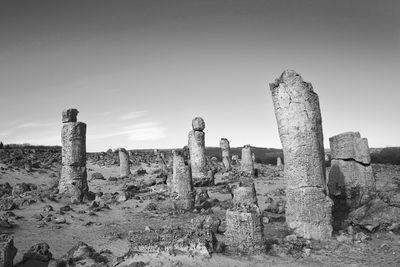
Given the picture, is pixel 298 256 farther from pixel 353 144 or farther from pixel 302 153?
pixel 353 144

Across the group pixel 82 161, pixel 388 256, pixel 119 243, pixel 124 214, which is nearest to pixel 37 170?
pixel 82 161

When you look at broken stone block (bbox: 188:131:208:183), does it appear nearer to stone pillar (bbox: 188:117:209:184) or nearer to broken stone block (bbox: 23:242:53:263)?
stone pillar (bbox: 188:117:209:184)

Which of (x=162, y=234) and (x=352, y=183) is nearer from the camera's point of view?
(x=162, y=234)

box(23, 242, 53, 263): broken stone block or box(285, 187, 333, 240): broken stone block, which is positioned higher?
box(285, 187, 333, 240): broken stone block

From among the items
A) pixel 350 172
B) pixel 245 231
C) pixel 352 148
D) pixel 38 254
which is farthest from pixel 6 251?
pixel 352 148

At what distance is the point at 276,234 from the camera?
9484mm

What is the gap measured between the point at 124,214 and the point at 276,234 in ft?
22.3

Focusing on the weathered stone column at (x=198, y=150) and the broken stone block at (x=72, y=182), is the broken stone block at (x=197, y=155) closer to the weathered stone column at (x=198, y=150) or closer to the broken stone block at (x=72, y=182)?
the weathered stone column at (x=198, y=150)

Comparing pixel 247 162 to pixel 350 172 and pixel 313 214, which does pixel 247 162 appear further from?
pixel 313 214

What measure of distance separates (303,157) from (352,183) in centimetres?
514

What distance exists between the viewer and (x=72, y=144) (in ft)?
53.5

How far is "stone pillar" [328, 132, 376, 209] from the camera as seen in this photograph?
1298cm

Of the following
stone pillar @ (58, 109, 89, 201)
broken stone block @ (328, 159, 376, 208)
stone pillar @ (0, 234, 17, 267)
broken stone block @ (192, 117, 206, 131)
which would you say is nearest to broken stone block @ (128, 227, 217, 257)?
stone pillar @ (0, 234, 17, 267)

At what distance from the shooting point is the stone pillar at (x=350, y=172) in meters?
13.0
